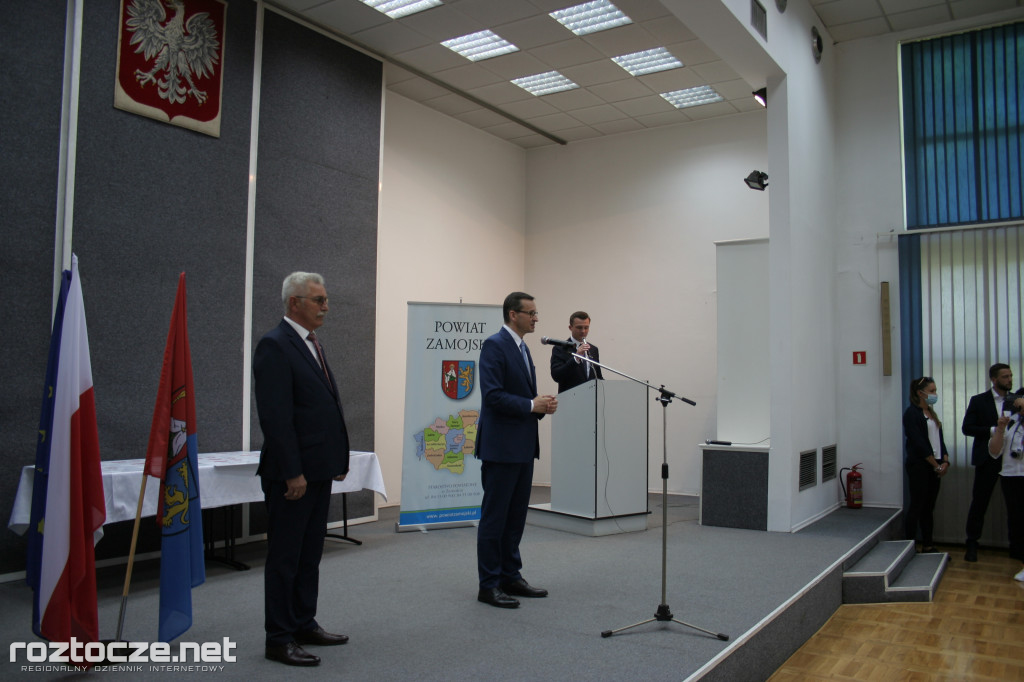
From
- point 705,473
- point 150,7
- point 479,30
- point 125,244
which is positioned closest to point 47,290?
point 125,244

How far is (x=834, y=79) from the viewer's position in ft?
23.2

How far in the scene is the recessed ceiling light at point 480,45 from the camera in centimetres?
612

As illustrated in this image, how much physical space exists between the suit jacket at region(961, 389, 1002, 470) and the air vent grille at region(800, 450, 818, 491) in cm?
108

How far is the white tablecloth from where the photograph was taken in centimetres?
376

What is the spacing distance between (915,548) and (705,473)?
66.4 inches

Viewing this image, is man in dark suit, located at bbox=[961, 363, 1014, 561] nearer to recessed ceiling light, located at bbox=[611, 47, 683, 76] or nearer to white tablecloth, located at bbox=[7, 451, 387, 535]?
recessed ceiling light, located at bbox=[611, 47, 683, 76]

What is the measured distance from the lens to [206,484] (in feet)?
13.6

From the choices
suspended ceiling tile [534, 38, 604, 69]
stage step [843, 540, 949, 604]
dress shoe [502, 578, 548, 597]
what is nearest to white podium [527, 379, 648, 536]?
stage step [843, 540, 949, 604]

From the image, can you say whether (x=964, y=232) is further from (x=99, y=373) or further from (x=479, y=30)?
(x=99, y=373)

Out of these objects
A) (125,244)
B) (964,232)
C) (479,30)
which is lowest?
(125,244)

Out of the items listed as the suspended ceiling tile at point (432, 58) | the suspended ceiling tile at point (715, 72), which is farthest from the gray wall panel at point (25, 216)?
the suspended ceiling tile at point (715, 72)

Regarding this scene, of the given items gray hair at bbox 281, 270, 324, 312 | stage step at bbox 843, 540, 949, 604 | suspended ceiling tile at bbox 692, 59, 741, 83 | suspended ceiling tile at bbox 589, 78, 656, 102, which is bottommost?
stage step at bbox 843, 540, 949, 604

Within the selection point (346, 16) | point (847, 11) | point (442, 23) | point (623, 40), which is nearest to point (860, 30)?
point (847, 11)

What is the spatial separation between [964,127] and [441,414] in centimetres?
505
